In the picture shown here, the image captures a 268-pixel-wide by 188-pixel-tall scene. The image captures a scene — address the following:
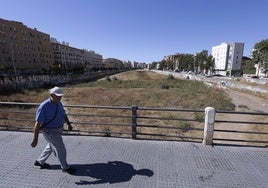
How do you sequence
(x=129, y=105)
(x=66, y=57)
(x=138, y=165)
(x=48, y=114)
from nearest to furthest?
(x=48, y=114)
(x=138, y=165)
(x=129, y=105)
(x=66, y=57)

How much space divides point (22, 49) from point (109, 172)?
65647mm

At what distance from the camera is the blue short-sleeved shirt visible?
2896 mm

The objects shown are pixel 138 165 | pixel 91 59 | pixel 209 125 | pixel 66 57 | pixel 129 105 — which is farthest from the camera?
pixel 91 59

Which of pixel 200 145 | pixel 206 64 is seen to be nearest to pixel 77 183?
pixel 200 145

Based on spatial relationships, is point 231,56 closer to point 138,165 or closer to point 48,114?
point 138,165

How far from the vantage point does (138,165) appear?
3.55 m

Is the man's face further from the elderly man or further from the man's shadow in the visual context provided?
the man's shadow

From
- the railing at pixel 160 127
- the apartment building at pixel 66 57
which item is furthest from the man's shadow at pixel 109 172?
the apartment building at pixel 66 57

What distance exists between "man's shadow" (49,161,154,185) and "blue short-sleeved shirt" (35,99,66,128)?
42.7 inches

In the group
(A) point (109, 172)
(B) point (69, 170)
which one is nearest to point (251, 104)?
(A) point (109, 172)

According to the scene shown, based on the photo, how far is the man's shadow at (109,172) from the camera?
310 cm

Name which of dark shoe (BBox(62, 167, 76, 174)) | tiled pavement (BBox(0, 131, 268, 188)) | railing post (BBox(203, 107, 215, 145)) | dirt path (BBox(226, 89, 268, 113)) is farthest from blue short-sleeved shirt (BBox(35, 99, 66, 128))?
dirt path (BBox(226, 89, 268, 113))

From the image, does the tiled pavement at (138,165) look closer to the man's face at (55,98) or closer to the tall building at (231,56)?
the man's face at (55,98)

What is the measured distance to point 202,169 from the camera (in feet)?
11.3
